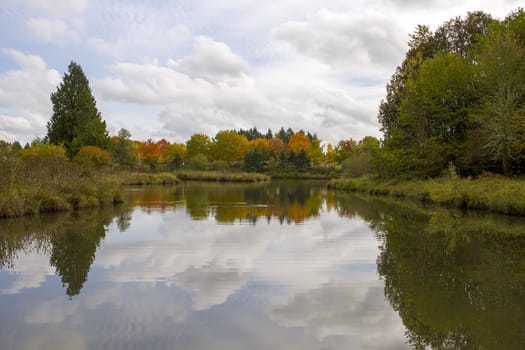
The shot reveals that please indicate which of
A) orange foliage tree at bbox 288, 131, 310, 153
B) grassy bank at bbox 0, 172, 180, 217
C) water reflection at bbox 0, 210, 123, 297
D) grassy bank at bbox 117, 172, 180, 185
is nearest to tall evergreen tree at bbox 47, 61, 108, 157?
grassy bank at bbox 117, 172, 180, 185

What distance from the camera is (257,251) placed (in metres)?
11.0

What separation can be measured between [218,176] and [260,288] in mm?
55449

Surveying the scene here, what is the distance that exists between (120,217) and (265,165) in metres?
65.7

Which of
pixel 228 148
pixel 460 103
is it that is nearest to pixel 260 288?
pixel 460 103

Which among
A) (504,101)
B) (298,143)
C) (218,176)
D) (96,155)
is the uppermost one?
(298,143)

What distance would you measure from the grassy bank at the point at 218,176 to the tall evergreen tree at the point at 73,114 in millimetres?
16671

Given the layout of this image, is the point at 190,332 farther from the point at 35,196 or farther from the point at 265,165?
the point at 265,165

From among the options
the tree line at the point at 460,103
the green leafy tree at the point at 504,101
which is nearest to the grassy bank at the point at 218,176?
the tree line at the point at 460,103

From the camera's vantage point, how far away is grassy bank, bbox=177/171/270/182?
204 feet

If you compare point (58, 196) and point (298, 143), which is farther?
point (298, 143)

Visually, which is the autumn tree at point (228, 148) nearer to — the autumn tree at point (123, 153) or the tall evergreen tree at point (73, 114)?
the autumn tree at point (123, 153)

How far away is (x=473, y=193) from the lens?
20.8 m

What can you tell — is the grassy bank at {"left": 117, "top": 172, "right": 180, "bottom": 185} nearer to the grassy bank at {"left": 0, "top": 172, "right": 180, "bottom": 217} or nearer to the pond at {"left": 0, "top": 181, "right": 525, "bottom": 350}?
the grassy bank at {"left": 0, "top": 172, "right": 180, "bottom": 217}

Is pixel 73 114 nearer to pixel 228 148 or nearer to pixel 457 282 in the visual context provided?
pixel 228 148
